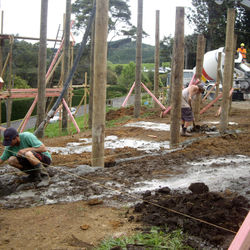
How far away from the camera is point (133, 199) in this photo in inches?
175

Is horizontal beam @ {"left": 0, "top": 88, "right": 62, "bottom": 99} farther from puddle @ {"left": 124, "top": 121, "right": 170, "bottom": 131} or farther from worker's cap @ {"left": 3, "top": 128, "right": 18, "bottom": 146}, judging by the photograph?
worker's cap @ {"left": 3, "top": 128, "right": 18, "bottom": 146}

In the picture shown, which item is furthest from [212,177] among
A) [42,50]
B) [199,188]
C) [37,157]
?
[42,50]

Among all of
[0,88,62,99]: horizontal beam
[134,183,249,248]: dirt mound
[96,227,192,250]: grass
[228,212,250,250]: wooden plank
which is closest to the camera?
[228,212,250,250]: wooden plank

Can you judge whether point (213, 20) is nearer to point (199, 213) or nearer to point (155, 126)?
point (155, 126)

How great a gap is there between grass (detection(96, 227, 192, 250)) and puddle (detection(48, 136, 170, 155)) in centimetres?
461

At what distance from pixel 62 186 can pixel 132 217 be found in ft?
5.59

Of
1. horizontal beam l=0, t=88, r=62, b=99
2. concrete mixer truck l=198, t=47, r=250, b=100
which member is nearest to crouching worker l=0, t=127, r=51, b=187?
horizontal beam l=0, t=88, r=62, b=99

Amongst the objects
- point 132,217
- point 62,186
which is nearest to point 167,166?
point 62,186

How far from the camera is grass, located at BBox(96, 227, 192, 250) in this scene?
3.00m

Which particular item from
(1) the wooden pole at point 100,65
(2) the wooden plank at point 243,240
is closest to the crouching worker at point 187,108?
(1) the wooden pole at point 100,65

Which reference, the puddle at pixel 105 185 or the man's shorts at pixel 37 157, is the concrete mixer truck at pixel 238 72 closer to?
the puddle at pixel 105 185

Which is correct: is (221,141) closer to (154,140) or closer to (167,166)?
(154,140)

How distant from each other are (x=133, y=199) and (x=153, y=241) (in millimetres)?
1375

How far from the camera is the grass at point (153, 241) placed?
3000 mm
